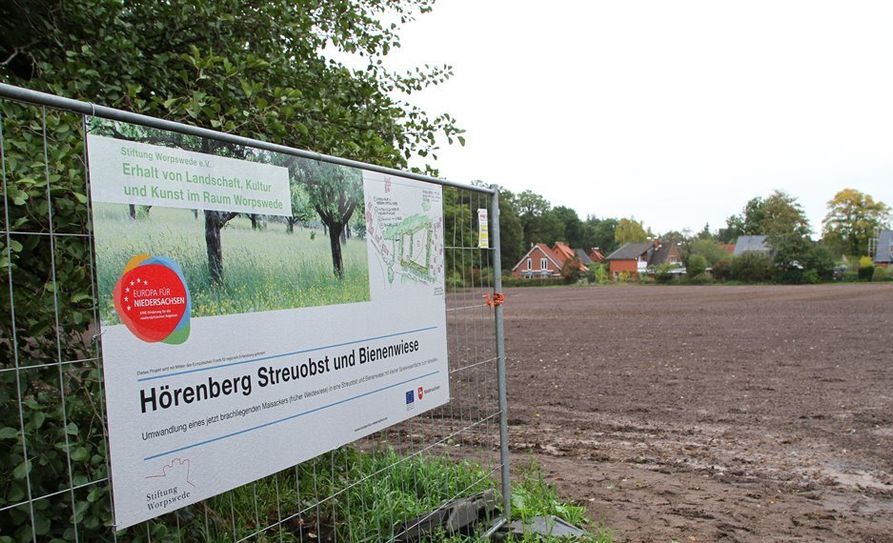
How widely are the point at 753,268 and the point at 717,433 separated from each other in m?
67.4

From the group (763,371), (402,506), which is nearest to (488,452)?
(402,506)

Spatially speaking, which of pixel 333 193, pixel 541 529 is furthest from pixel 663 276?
pixel 333 193

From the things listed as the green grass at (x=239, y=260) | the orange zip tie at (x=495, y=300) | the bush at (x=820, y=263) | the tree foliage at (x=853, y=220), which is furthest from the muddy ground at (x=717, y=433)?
the tree foliage at (x=853, y=220)

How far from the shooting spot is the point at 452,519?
3.97 metres

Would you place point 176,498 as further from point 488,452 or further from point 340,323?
point 488,452

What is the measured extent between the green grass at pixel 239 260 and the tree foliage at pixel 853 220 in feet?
338

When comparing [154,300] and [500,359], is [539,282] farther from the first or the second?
[154,300]

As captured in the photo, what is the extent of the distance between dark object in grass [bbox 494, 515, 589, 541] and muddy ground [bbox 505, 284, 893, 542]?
16.6 inches

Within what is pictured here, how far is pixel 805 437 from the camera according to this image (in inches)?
300

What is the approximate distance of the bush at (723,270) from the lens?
70.7 m

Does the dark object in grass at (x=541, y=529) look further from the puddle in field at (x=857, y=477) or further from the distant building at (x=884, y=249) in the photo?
the distant building at (x=884, y=249)

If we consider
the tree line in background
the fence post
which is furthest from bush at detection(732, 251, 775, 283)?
the fence post

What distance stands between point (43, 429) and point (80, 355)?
34 cm

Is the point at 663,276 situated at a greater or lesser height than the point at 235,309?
lesser
